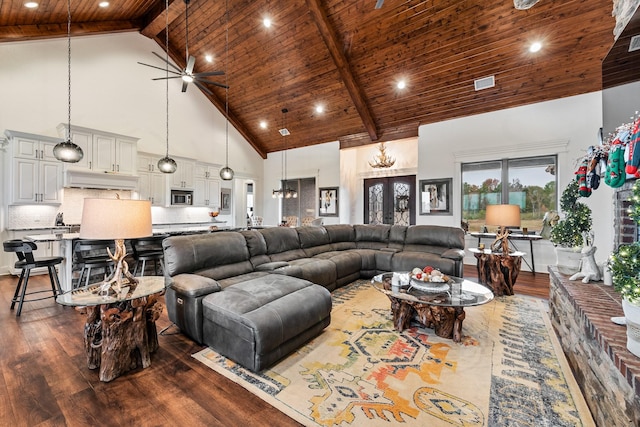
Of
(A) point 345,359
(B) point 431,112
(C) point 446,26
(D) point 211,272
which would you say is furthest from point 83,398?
(B) point 431,112

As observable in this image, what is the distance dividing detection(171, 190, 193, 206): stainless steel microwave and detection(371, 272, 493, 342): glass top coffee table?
625 centimetres

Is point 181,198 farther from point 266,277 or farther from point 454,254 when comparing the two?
point 454,254

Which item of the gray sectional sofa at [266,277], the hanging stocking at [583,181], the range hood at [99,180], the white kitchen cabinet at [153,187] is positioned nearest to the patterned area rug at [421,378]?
the gray sectional sofa at [266,277]

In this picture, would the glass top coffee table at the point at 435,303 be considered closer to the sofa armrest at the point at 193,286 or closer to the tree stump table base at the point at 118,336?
the sofa armrest at the point at 193,286

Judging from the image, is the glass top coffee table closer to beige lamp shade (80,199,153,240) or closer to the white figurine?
the white figurine

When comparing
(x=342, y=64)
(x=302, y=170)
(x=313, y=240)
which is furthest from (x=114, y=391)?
(x=302, y=170)

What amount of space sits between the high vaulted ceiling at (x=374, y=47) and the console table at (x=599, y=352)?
4.32 meters

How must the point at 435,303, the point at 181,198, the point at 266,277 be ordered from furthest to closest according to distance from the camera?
the point at 181,198 → the point at 266,277 → the point at 435,303

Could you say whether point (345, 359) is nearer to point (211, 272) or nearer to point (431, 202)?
point (211, 272)

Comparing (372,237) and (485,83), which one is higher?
(485,83)

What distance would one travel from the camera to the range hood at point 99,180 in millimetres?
5271

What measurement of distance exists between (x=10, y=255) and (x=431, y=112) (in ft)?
30.3

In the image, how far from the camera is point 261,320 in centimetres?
199

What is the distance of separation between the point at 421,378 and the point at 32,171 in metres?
7.04
